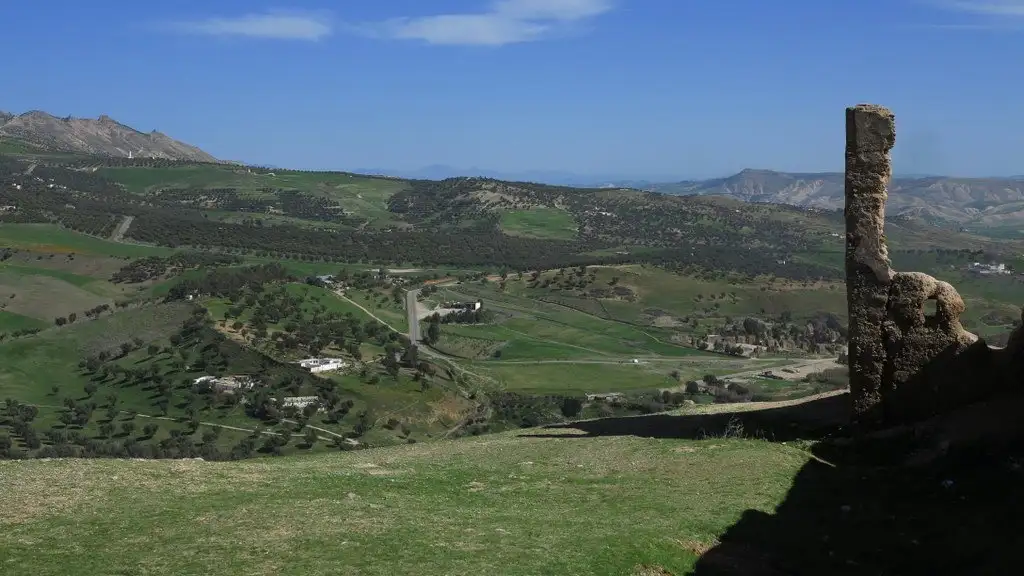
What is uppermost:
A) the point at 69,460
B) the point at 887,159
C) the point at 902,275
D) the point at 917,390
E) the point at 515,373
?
the point at 887,159

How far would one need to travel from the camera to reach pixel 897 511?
19.1 meters

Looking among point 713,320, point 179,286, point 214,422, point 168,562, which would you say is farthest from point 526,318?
point 168,562

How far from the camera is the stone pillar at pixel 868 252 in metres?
26.3

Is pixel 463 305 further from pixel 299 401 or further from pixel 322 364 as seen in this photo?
pixel 299 401

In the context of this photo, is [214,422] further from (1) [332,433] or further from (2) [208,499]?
(2) [208,499]

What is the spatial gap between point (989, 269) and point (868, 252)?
134577 mm

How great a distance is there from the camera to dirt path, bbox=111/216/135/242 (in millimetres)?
159375

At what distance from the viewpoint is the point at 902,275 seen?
26328mm

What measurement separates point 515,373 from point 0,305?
6069cm

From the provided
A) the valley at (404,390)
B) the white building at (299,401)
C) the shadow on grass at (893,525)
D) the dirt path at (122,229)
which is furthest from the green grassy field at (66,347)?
the shadow on grass at (893,525)

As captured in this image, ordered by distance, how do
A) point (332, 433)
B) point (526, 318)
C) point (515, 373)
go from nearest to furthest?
point (332, 433) → point (515, 373) → point (526, 318)

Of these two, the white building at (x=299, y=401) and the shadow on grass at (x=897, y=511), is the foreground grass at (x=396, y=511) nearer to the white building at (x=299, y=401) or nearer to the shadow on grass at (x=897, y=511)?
the shadow on grass at (x=897, y=511)

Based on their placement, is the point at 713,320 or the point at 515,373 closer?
the point at 515,373

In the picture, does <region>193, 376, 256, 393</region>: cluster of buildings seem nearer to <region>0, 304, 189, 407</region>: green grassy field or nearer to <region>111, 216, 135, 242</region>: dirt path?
<region>0, 304, 189, 407</region>: green grassy field
